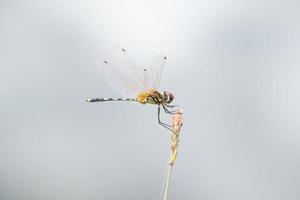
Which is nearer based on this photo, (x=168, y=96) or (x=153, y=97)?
(x=168, y=96)

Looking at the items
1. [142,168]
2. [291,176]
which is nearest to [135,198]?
[142,168]

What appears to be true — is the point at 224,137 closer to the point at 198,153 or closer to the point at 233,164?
the point at 198,153

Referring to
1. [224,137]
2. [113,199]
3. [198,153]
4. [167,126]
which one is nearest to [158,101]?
[167,126]

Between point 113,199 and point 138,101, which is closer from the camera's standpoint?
point 138,101

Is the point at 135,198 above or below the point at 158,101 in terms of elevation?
above

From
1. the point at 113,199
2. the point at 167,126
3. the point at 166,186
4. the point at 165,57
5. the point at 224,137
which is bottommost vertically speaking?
the point at 166,186

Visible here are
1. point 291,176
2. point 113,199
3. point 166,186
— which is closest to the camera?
point 166,186

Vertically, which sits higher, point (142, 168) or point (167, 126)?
point (142, 168)

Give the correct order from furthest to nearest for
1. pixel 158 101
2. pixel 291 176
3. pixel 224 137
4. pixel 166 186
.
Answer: pixel 224 137, pixel 291 176, pixel 158 101, pixel 166 186

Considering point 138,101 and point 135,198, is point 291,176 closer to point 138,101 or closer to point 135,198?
point 135,198
